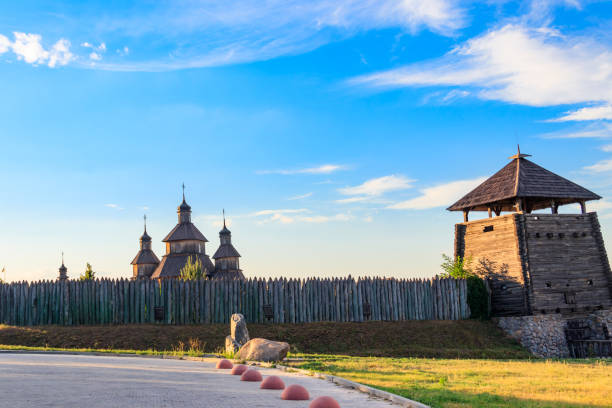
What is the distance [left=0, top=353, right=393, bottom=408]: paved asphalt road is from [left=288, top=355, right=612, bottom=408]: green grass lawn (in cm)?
118

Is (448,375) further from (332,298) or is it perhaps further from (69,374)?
(332,298)

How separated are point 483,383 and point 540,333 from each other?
51.9 feet

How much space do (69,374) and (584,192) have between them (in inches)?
1019

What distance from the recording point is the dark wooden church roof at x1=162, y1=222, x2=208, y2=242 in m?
52.0

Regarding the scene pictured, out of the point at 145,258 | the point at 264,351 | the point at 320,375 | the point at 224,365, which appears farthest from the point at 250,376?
the point at 145,258

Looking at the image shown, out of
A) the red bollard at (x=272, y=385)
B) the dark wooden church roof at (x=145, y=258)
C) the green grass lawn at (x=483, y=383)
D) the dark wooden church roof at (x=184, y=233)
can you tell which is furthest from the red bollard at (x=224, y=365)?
the dark wooden church roof at (x=145, y=258)

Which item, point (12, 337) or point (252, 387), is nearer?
point (252, 387)

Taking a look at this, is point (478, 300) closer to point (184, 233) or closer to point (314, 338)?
point (314, 338)

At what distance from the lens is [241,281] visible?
24938mm

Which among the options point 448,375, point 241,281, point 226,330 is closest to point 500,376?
point 448,375

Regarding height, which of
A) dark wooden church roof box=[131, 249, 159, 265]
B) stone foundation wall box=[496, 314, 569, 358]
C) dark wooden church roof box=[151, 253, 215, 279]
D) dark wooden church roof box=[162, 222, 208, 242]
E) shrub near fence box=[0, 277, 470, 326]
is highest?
dark wooden church roof box=[162, 222, 208, 242]

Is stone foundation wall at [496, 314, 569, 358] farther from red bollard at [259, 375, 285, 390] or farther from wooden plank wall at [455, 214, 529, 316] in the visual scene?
red bollard at [259, 375, 285, 390]

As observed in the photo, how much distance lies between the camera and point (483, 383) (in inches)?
455

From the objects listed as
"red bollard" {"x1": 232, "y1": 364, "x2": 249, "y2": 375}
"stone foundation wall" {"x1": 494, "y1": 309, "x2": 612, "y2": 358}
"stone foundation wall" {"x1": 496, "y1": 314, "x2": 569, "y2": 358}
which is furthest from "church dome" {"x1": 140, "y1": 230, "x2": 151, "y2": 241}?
"red bollard" {"x1": 232, "y1": 364, "x2": 249, "y2": 375}
